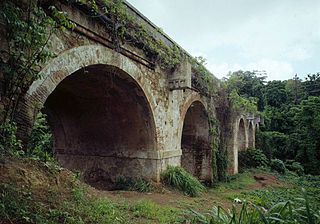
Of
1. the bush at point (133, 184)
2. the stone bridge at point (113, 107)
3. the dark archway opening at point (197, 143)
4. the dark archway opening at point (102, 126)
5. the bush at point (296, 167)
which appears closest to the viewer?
the stone bridge at point (113, 107)

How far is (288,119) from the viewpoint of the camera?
2561 cm

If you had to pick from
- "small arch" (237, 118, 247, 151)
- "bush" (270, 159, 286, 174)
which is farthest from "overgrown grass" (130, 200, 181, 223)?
"bush" (270, 159, 286, 174)

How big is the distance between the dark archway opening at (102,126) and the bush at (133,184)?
5.8 inches

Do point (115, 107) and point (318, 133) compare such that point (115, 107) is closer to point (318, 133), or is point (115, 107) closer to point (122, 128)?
point (122, 128)

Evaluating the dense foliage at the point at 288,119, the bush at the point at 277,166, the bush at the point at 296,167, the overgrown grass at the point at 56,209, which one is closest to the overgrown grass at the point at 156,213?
the overgrown grass at the point at 56,209

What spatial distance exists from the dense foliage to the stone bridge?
5.24 meters

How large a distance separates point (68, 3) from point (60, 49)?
77 cm

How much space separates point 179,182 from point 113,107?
265 centimetres

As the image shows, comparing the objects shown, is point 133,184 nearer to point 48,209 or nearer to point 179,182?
point 179,182

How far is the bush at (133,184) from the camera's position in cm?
659

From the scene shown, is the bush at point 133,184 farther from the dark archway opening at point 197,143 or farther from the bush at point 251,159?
the bush at point 251,159

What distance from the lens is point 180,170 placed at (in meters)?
7.53

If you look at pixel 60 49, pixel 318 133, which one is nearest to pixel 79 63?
pixel 60 49

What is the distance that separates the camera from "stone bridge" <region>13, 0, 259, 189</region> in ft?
16.2
